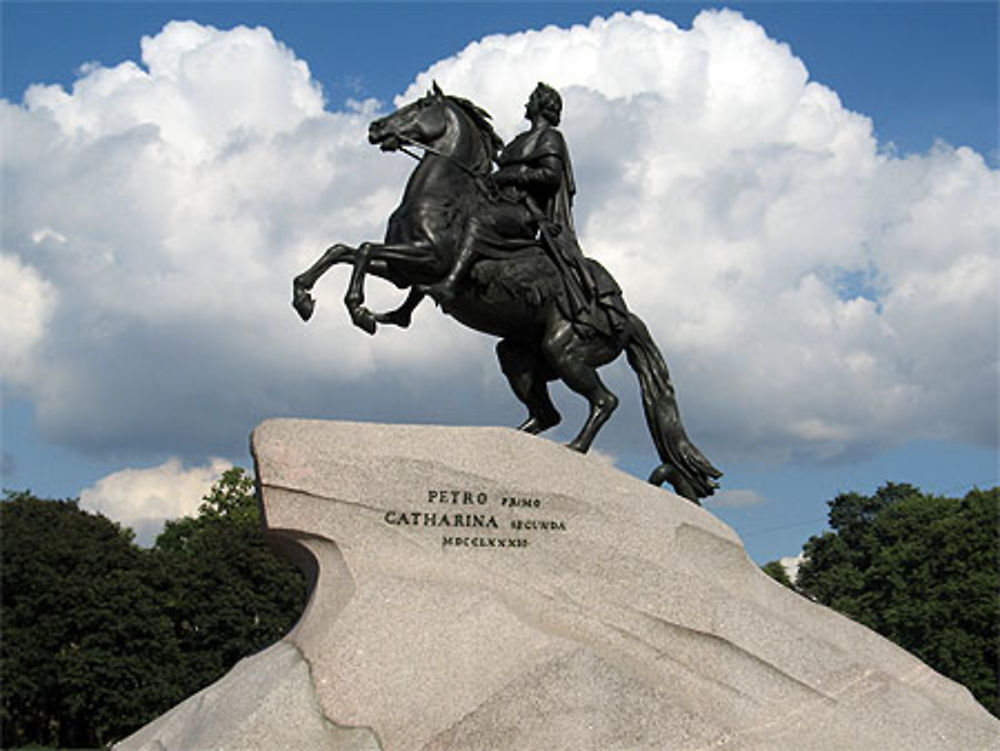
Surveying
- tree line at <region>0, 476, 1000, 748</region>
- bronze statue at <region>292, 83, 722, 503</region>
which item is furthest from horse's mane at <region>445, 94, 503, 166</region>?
tree line at <region>0, 476, 1000, 748</region>

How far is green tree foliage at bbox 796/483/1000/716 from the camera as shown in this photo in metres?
34.7

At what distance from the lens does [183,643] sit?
3741 centimetres

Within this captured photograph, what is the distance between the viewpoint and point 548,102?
512 inches

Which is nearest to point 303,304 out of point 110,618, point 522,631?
point 522,631

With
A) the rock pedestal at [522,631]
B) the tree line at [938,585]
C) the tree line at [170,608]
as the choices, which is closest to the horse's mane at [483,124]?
the rock pedestal at [522,631]

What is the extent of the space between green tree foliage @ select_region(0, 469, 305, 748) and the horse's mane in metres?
25.6

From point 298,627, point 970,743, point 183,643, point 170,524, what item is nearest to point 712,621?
point 970,743

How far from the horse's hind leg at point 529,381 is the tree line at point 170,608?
24161 millimetres

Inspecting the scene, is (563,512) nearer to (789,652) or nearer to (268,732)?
(789,652)

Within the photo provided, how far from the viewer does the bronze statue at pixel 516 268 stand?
11.5 m

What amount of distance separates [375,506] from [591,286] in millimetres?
3422

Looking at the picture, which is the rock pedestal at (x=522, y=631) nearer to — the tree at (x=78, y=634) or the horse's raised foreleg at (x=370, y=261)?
the horse's raised foreleg at (x=370, y=261)

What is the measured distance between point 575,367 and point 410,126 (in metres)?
2.71

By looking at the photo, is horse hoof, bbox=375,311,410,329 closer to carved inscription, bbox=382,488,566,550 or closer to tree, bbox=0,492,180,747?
carved inscription, bbox=382,488,566,550
